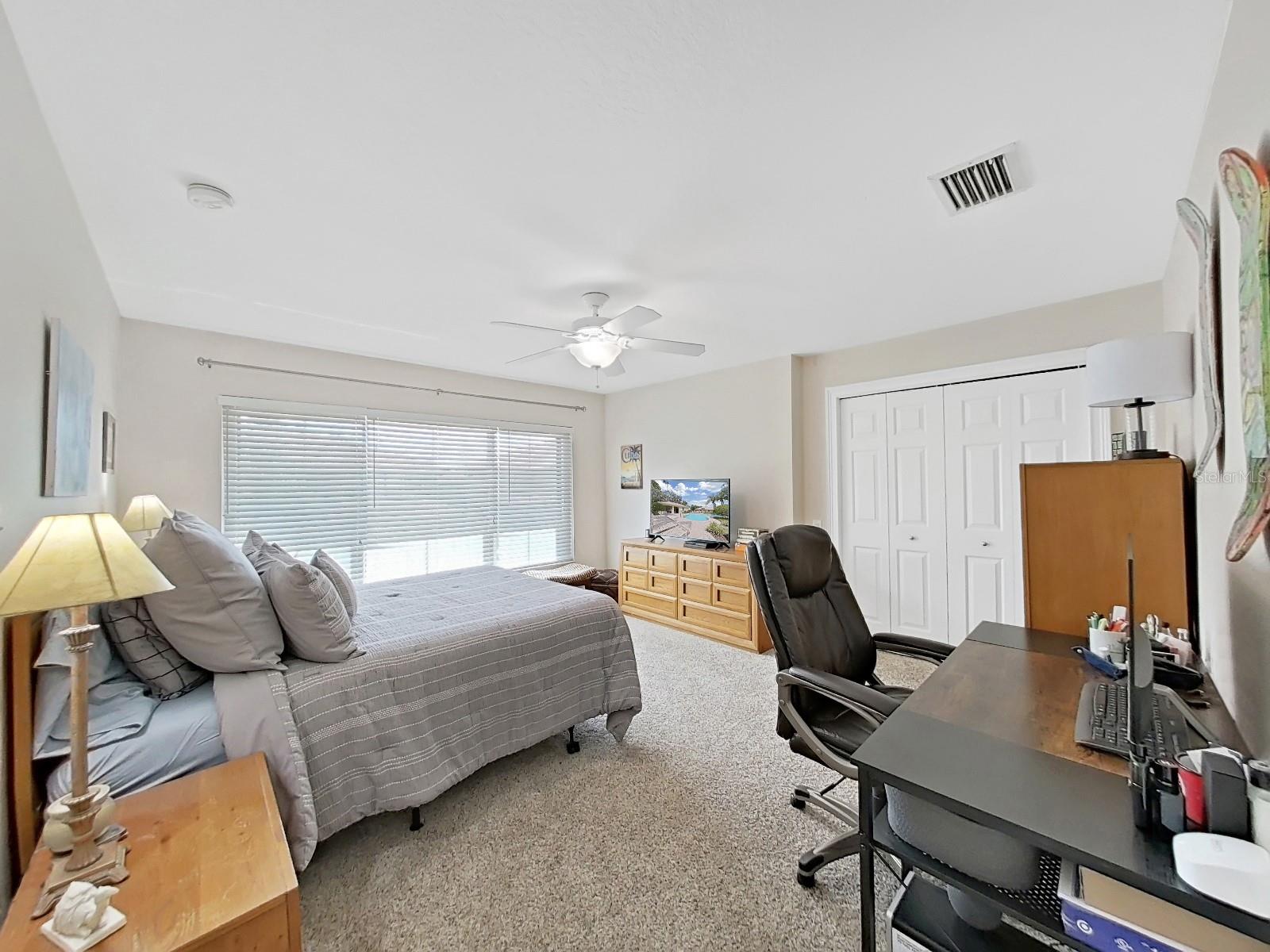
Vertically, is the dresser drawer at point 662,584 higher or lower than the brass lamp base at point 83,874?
lower

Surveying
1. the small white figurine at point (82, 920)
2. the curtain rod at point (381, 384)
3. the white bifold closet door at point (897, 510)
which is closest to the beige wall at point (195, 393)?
the curtain rod at point (381, 384)

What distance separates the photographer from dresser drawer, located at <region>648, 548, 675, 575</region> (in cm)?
463

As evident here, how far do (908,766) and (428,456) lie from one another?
14.5ft

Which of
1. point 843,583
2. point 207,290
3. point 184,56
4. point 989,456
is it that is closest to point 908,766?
point 843,583

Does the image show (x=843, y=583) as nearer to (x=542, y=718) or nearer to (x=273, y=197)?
(x=542, y=718)

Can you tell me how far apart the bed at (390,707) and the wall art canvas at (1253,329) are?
2212 mm

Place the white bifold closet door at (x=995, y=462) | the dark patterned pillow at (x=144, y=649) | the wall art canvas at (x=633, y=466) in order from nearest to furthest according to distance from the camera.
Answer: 1. the dark patterned pillow at (x=144, y=649)
2. the white bifold closet door at (x=995, y=462)
3. the wall art canvas at (x=633, y=466)

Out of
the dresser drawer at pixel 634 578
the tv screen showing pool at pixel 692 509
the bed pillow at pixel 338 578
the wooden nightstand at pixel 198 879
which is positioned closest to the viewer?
the wooden nightstand at pixel 198 879

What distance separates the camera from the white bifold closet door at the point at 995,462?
315 cm

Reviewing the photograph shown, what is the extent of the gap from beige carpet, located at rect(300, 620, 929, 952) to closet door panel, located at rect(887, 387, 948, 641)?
1868 mm

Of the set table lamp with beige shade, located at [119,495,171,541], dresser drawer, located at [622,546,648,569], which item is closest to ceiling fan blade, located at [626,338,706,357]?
dresser drawer, located at [622,546,648,569]

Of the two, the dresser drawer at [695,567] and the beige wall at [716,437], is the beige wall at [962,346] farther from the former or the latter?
the dresser drawer at [695,567]

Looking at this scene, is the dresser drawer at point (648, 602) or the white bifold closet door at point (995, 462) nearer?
the white bifold closet door at point (995, 462)

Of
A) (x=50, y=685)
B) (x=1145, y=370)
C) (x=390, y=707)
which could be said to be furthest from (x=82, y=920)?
(x=1145, y=370)
